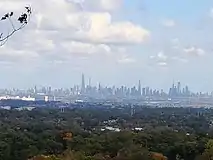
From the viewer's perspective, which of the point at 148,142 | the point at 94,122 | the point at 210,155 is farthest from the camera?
the point at 94,122

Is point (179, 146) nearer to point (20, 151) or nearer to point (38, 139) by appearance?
point (20, 151)

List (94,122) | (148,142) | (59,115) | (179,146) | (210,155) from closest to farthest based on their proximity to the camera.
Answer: (210,155), (179,146), (148,142), (94,122), (59,115)

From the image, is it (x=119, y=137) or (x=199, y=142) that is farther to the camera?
(x=119, y=137)

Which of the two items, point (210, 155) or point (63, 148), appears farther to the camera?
point (63, 148)

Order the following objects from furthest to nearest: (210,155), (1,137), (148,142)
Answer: (1,137) < (148,142) < (210,155)

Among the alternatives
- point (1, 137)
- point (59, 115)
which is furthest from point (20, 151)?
point (59, 115)

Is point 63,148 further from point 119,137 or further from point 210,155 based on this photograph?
point 210,155

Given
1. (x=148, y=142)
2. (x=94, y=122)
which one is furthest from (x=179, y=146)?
(x=94, y=122)

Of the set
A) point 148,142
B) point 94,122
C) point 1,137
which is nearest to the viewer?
point 148,142
